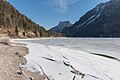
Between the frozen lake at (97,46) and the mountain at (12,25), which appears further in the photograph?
the mountain at (12,25)

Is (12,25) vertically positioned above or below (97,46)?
above

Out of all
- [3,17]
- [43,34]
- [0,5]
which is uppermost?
[0,5]

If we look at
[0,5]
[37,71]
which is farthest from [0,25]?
[37,71]

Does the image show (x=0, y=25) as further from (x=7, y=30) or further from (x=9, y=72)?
(x=9, y=72)

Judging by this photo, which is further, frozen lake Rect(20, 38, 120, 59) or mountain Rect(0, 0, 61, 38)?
mountain Rect(0, 0, 61, 38)

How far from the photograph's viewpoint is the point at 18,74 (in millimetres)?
11664

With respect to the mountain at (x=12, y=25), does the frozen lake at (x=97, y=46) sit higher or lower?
lower

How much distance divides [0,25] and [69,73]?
374ft

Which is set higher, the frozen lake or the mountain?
the mountain

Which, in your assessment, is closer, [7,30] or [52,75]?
[52,75]

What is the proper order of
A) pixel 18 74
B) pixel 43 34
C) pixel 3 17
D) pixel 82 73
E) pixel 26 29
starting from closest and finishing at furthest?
pixel 18 74 < pixel 82 73 < pixel 3 17 < pixel 26 29 < pixel 43 34

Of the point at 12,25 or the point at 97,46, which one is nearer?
the point at 97,46

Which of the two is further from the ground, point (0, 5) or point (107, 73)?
point (0, 5)

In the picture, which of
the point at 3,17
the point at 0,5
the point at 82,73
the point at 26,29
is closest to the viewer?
the point at 82,73
